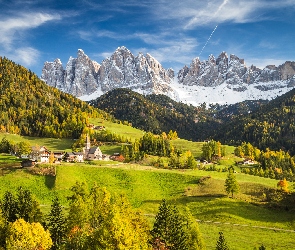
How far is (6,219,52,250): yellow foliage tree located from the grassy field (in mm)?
20111

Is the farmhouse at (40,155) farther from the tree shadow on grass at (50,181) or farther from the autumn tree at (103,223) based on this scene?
the autumn tree at (103,223)

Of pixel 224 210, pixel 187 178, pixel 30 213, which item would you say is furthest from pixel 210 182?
pixel 30 213

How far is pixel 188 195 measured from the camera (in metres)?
95.4

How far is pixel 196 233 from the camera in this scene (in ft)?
155

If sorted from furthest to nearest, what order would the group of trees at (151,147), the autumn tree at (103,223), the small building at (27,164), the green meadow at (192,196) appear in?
1. the group of trees at (151,147)
2. the small building at (27,164)
3. the green meadow at (192,196)
4. the autumn tree at (103,223)

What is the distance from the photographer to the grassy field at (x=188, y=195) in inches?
2630

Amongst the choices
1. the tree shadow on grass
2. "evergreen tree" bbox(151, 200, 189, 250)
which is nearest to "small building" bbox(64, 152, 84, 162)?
the tree shadow on grass

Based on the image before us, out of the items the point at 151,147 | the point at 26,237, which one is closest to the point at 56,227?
the point at 26,237

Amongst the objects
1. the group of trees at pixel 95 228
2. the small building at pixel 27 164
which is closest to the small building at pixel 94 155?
the small building at pixel 27 164

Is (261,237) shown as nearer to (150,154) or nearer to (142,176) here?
(142,176)

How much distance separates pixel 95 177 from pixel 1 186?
29.4 meters

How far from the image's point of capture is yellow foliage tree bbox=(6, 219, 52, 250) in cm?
4322

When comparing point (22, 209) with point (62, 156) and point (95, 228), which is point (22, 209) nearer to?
point (95, 228)

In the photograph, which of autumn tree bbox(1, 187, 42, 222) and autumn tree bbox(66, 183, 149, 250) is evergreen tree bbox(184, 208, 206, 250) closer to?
autumn tree bbox(66, 183, 149, 250)
